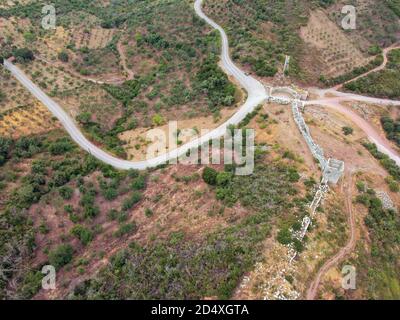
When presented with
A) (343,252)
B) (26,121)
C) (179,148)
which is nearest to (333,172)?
(343,252)

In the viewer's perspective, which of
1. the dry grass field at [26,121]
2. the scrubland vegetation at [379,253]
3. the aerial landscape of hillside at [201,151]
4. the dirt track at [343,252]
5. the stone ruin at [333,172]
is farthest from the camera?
the dry grass field at [26,121]

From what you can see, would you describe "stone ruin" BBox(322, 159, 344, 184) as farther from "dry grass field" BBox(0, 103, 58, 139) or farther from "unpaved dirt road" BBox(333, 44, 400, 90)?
"dry grass field" BBox(0, 103, 58, 139)

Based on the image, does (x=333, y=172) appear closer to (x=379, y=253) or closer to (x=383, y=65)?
(x=379, y=253)

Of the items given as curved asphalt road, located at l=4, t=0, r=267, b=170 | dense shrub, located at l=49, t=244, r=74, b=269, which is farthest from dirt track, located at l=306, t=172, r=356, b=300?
dense shrub, located at l=49, t=244, r=74, b=269

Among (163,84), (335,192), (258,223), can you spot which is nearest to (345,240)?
(335,192)

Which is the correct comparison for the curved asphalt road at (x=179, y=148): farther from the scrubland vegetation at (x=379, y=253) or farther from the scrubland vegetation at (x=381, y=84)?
the scrubland vegetation at (x=379, y=253)

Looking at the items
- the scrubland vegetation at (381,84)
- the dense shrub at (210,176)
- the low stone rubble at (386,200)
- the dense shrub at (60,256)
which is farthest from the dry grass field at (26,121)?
the scrubland vegetation at (381,84)

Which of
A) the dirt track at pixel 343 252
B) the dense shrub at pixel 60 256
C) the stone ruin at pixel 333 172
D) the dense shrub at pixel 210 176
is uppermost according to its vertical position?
the stone ruin at pixel 333 172
